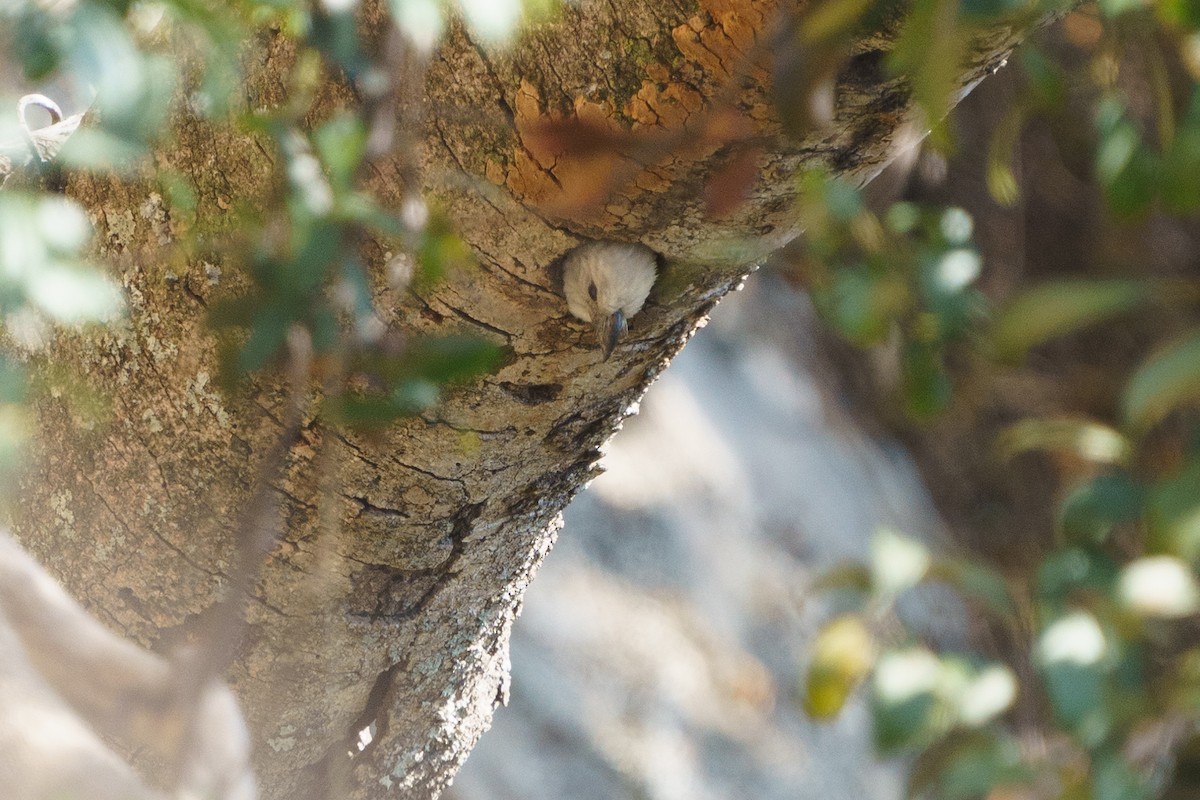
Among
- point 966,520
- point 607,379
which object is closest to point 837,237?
point 607,379

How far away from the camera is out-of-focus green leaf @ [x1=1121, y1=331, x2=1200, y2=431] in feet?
1.99

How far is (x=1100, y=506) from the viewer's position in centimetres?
94

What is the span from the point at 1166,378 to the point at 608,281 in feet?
1.38

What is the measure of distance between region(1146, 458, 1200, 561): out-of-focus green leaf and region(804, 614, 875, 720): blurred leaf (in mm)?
370

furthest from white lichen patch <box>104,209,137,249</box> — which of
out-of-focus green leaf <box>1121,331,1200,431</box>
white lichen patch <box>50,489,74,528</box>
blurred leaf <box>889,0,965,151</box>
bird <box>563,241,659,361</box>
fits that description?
out-of-focus green leaf <box>1121,331,1200,431</box>

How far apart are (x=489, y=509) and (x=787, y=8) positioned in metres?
0.59

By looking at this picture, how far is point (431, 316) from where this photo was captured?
884 millimetres

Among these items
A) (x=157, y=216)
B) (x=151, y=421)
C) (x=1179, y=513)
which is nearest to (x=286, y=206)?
(x=157, y=216)

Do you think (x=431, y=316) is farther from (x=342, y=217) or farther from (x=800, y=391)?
(x=800, y=391)

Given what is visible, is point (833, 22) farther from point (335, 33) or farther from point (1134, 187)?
point (1134, 187)

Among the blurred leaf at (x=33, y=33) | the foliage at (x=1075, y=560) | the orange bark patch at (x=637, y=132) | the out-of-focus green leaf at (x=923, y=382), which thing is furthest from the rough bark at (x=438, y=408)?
the out-of-focus green leaf at (x=923, y=382)

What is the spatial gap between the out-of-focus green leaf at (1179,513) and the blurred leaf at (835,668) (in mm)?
370

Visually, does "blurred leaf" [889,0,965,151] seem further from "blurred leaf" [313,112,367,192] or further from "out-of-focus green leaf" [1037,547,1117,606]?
"out-of-focus green leaf" [1037,547,1117,606]

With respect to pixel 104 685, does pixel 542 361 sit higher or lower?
higher
